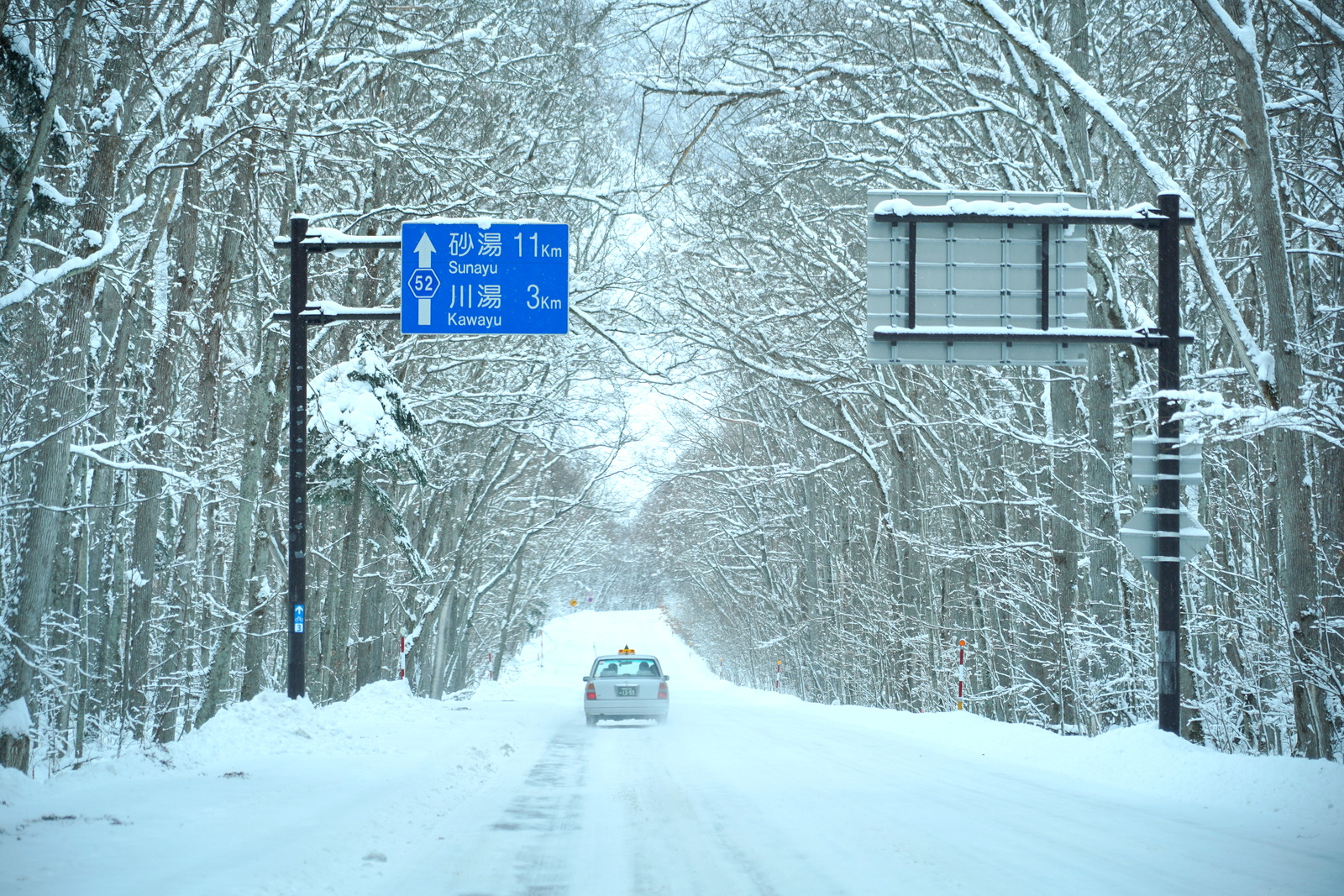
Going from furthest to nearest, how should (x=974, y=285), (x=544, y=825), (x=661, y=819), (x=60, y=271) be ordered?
(x=974, y=285) < (x=60, y=271) < (x=661, y=819) < (x=544, y=825)

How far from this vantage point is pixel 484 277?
15719 millimetres

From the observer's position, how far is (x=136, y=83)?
15641 mm

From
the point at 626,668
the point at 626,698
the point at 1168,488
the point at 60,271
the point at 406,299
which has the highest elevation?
the point at 406,299

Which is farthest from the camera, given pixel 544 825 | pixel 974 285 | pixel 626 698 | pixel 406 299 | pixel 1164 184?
pixel 626 698

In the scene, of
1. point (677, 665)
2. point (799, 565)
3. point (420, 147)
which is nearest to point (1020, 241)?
point (420, 147)

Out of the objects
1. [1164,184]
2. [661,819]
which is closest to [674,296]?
[1164,184]

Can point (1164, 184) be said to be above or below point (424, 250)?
above

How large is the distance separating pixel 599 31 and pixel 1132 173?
423 inches

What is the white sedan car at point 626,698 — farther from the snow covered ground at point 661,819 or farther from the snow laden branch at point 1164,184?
the snow laden branch at point 1164,184

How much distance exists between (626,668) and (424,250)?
11.8m

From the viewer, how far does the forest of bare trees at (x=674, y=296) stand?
1281cm

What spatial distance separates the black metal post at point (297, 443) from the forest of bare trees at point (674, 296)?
5.29 feet

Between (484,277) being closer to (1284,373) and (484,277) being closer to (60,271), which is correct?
(60,271)

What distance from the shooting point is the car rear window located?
24.2m
